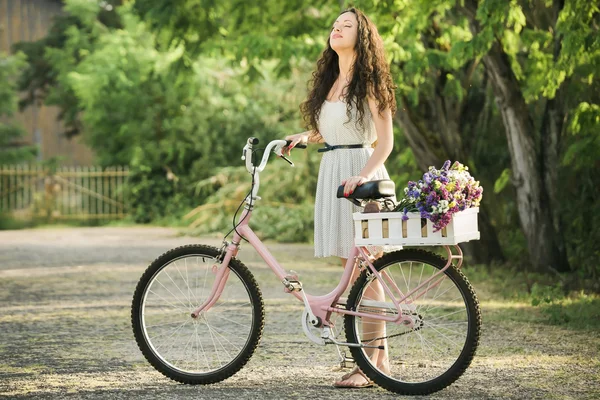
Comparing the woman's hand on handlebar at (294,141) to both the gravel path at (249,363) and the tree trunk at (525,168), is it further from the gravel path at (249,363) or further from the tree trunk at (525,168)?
the tree trunk at (525,168)

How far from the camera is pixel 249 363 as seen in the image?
21.2 feet

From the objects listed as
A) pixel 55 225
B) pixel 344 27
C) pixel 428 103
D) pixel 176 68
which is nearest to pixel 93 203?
pixel 55 225

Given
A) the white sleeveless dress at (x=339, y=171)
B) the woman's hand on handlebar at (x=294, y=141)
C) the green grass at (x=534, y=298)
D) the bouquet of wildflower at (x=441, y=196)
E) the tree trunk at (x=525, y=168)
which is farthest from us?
the tree trunk at (x=525, y=168)

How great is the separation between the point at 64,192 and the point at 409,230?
21238 millimetres

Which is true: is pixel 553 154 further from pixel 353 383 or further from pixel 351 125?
pixel 353 383

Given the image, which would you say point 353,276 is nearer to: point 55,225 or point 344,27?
point 344,27

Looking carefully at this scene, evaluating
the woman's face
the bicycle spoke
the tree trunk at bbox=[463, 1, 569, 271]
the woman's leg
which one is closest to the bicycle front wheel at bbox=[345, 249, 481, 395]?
the woman's leg

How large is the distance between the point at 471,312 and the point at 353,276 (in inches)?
26.7

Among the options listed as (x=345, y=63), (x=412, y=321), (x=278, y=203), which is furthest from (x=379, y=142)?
(x=278, y=203)

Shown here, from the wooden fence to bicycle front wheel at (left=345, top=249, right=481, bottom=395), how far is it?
20.2 metres

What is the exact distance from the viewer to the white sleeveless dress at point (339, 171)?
5.61m

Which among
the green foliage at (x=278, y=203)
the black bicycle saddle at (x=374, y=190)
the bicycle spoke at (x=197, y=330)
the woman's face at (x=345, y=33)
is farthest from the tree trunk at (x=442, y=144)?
the black bicycle saddle at (x=374, y=190)

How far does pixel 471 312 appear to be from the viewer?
521 centimetres

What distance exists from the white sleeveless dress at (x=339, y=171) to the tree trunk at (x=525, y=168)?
20.4 feet
